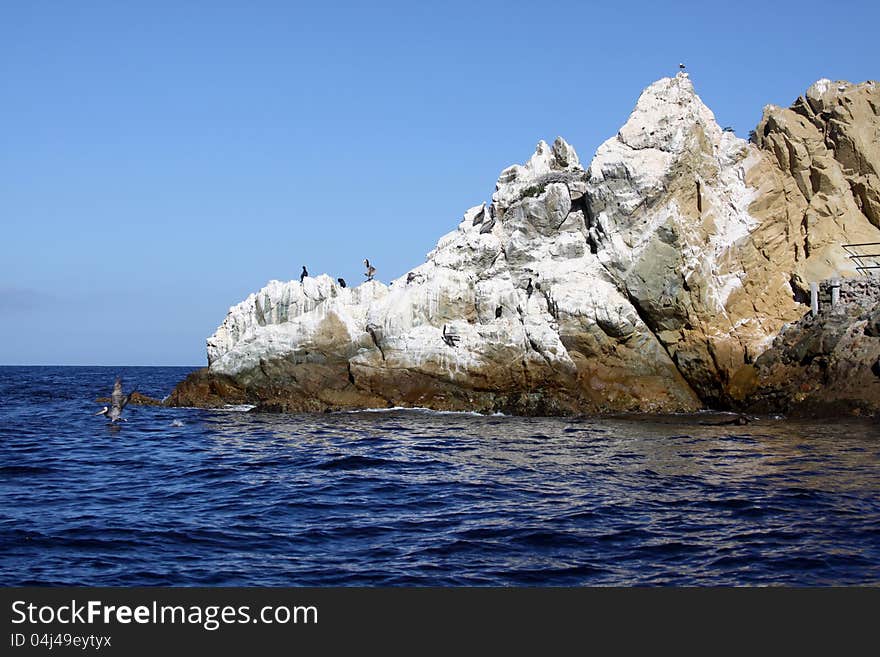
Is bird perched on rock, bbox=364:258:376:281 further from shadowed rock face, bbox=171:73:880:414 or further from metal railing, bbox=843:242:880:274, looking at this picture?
metal railing, bbox=843:242:880:274

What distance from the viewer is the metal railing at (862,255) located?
118 ft

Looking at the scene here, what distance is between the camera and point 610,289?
35938 mm

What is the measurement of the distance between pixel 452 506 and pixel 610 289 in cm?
1956

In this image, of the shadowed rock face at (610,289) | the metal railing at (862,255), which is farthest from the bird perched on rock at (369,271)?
the metal railing at (862,255)

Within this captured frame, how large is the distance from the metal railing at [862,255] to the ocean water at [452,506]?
921cm

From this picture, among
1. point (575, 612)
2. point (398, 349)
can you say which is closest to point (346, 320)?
point (398, 349)

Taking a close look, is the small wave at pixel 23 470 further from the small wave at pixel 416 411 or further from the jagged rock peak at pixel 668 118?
the jagged rock peak at pixel 668 118

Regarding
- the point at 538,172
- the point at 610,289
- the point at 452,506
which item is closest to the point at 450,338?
the point at 610,289

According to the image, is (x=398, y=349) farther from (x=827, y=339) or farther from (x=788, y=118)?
(x=788, y=118)

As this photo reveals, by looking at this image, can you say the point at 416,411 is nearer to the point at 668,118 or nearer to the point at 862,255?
the point at 668,118

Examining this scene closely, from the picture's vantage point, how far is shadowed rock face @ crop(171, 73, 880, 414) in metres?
35.0

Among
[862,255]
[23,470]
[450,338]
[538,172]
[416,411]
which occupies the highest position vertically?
[538,172]

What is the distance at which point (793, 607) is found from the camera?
1105cm

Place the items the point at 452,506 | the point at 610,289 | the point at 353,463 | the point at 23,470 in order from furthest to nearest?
the point at 610,289 → the point at 353,463 → the point at 23,470 → the point at 452,506
